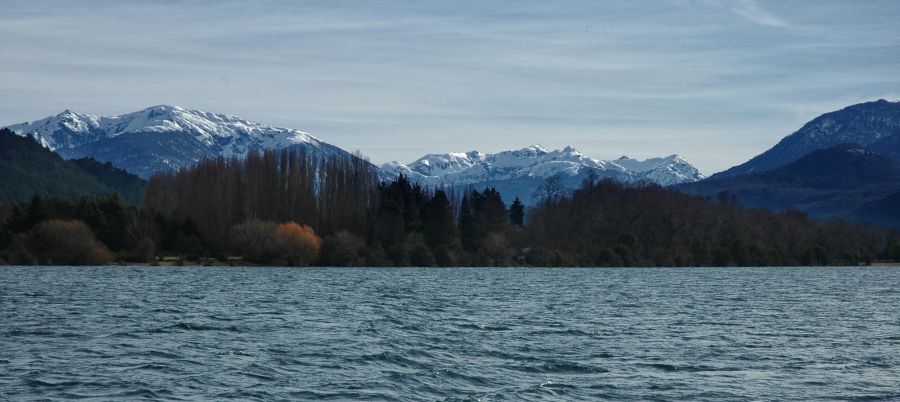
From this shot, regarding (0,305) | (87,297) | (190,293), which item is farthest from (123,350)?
(190,293)

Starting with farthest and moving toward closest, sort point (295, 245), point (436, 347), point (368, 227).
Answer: point (368, 227), point (295, 245), point (436, 347)

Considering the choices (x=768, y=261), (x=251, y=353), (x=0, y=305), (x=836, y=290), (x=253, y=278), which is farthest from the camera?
(x=768, y=261)

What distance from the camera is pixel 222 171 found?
146625mm

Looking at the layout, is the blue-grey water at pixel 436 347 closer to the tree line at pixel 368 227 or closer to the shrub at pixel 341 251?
the tree line at pixel 368 227

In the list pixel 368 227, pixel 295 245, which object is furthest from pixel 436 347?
pixel 368 227

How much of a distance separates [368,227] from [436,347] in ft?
371

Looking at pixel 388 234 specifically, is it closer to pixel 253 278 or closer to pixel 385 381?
pixel 253 278

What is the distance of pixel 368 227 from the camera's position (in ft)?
488

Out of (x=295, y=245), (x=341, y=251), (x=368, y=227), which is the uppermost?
(x=368, y=227)

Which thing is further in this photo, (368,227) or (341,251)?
(368,227)

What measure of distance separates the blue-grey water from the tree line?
6426 cm

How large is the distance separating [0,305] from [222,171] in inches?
3775

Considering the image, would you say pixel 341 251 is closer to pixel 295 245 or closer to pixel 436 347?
pixel 295 245

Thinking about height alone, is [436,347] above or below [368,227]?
below
